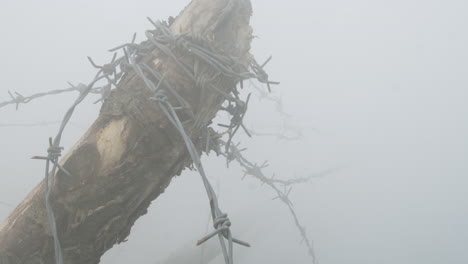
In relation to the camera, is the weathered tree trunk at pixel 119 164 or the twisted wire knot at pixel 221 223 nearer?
the twisted wire knot at pixel 221 223

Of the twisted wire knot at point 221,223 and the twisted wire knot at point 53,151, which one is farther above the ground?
the twisted wire knot at point 53,151

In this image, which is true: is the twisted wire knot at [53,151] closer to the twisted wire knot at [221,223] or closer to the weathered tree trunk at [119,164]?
the weathered tree trunk at [119,164]

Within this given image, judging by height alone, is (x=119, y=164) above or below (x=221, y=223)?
above

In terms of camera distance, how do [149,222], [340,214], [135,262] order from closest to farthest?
[135,262]
[149,222]
[340,214]

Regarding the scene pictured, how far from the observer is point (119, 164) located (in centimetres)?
53

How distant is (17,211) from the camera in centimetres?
59

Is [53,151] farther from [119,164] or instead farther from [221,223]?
[221,223]

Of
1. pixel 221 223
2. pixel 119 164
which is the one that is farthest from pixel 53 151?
pixel 221 223

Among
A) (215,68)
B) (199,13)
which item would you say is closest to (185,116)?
(215,68)

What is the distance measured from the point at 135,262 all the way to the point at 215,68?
467 centimetres

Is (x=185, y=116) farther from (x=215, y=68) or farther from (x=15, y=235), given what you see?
(x=15, y=235)

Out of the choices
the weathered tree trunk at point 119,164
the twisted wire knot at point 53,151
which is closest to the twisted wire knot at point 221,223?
the weathered tree trunk at point 119,164

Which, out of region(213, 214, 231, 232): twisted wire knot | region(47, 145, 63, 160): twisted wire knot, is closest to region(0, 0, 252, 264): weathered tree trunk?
region(47, 145, 63, 160): twisted wire knot

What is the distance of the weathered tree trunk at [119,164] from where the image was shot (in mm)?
534
